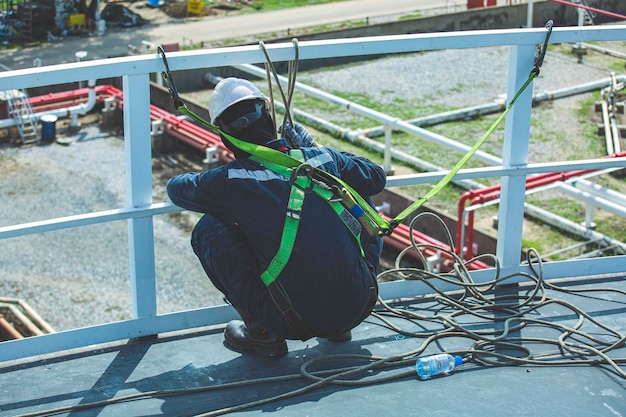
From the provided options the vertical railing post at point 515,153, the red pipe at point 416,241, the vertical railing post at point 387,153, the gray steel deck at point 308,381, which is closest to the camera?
the gray steel deck at point 308,381

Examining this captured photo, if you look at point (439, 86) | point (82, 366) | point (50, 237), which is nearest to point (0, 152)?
point (50, 237)

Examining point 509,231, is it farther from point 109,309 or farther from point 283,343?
point 109,309

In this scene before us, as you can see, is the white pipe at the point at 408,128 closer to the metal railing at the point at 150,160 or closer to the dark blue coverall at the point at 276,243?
the metal railing at the point at 150,160

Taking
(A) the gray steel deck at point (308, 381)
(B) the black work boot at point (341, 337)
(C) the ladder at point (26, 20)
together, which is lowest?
(A) the gray steel deck at point (308, 381)

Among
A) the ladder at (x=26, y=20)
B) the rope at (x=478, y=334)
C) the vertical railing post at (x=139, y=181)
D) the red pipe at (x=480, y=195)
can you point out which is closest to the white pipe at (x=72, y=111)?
the ladder at (x=26, y=20)

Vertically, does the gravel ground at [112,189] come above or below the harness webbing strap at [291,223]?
below

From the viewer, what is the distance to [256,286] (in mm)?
3961

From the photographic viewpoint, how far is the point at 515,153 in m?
4.59

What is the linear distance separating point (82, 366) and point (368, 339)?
1.24 m

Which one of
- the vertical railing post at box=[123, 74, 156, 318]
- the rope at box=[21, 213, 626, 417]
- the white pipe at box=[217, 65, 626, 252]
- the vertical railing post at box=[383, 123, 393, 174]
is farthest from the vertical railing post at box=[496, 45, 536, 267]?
the vertical railing post at box=[383, 123, 393, 174]

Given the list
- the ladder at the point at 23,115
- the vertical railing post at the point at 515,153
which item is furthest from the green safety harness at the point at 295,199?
the ladder at the point at 23,115

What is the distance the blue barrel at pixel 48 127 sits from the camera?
1678cm

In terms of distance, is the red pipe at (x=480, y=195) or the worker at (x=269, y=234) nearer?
the worker at (x=269, y=234)

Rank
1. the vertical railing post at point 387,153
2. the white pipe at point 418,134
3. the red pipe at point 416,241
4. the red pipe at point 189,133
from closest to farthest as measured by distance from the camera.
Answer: the red pipe at point 416,241 → the white pipe at point 418,134 → the red pipe at point 189,133 → the vertical railing post at point 387,153
